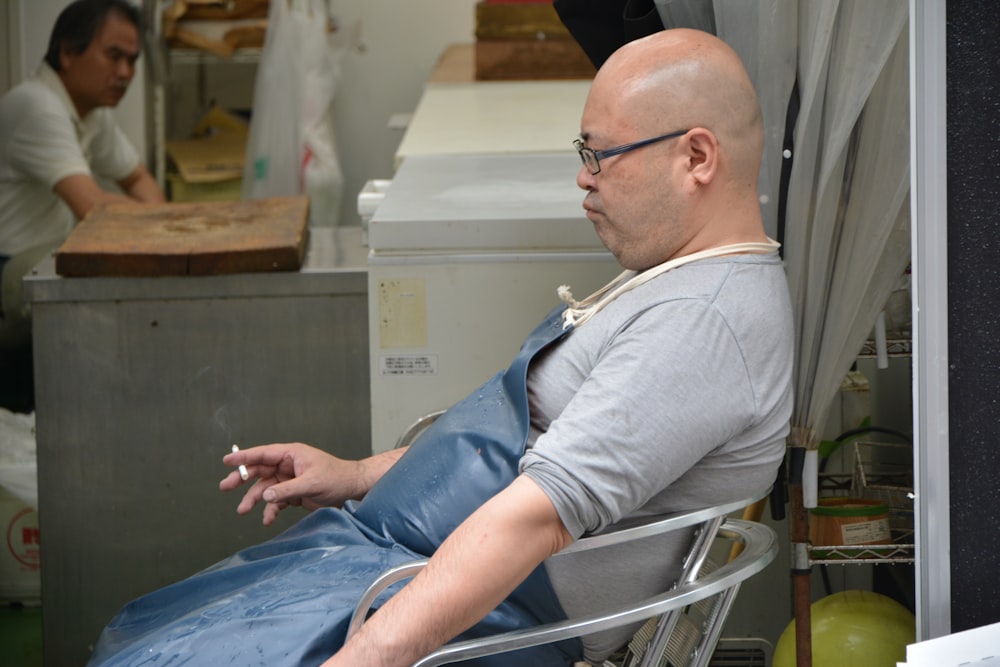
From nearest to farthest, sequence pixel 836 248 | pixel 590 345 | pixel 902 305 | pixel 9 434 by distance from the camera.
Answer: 1. pixel 590 345
2. pixel 836 248
3. pixel 902 305
4. pixel 9 434

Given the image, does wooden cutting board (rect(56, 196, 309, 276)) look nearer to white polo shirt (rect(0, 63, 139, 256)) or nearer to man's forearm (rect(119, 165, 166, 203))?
white polo shirt (rect(0, 63, 139, 256))

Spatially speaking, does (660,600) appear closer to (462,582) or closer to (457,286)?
(462,582)

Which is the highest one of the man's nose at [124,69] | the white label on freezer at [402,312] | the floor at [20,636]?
the man's nose at [124,69]

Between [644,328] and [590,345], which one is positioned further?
[590,345]

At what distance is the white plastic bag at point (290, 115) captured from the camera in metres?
4.11

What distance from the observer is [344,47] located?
4527 millimetres

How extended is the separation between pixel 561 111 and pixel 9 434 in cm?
161

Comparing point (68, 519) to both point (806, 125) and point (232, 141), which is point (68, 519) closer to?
point (806, 125)

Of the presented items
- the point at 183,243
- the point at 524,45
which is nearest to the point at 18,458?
the point at 183,243

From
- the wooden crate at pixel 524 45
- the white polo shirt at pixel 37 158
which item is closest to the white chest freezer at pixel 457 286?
the white polo shirt at pixel 37 158

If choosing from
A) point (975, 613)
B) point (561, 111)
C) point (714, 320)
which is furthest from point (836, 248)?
point (561, 111)

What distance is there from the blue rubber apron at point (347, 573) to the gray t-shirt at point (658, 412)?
0.05 meters

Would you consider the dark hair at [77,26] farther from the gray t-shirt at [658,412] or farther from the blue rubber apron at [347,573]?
the gray t-shirt at [658,412]

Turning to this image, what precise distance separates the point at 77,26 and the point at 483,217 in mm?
2056
